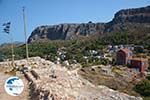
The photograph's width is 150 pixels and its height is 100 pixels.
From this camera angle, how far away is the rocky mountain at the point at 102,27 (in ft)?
406

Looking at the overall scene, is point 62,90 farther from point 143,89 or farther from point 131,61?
point 131,61

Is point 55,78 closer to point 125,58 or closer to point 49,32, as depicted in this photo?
point 125,58

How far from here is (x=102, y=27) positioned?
463 feet

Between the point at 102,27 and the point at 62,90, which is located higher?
the point at 62,90

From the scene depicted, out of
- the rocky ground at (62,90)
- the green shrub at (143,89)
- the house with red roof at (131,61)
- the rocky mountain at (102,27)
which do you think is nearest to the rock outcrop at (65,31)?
the rocky mountain at (102,27)

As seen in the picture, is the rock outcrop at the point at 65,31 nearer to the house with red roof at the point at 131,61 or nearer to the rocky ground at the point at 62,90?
A: the house with red roof at the point at 131,61

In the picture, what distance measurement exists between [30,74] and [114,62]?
4094 cm

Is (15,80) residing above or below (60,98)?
above

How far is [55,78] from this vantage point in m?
11.0

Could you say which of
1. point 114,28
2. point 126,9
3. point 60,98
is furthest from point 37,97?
point 126,9

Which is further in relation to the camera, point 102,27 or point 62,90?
point 102,27

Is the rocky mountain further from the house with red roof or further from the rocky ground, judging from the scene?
the rocky ground

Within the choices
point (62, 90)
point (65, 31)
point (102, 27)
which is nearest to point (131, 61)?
point (62, 90)

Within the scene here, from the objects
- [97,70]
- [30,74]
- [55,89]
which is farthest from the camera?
[97,70]
